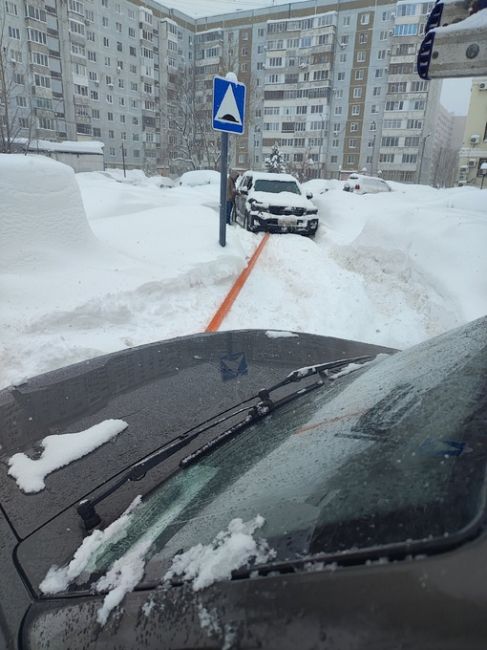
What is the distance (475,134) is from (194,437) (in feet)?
170

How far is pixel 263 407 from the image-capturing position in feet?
6.12

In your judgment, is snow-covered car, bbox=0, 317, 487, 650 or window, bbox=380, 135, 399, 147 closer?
snow-covered car, bbox=0, 317, 487, 650

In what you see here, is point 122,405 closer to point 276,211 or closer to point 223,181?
point 223,181

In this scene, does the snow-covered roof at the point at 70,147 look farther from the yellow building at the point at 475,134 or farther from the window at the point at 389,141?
the window at the point at 389,141

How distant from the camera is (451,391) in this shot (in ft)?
4.03

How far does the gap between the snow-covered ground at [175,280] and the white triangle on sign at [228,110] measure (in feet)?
6.99

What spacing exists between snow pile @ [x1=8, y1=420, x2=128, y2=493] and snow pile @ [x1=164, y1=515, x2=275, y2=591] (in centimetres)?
78

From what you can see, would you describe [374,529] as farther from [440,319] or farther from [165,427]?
[440,319]

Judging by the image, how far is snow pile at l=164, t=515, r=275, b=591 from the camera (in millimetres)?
914

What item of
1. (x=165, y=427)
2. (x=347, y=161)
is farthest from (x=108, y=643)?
(x=347, y=161)

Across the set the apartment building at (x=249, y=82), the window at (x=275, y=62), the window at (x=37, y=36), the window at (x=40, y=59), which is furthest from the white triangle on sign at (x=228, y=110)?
the window at (x=275, y=62)

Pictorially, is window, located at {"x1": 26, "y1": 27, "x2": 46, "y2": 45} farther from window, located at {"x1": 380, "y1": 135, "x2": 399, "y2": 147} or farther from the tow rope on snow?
the tow rope on snow

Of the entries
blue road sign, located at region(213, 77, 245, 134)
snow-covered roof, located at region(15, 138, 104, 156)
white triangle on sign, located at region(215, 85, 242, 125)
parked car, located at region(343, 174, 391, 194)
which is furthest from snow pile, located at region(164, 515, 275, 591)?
snow-covered roof, located at region(15, 138, 104, 156)

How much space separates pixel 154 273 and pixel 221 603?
5.91 metres
